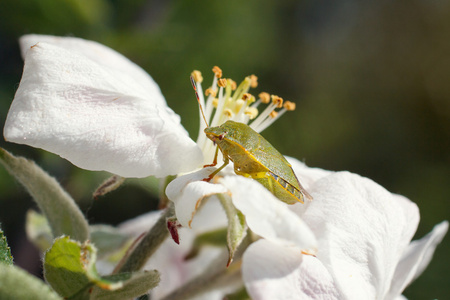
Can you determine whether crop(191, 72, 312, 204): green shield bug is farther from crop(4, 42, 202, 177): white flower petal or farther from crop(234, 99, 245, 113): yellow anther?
crop(234, 99, 245, 113): yellow anther

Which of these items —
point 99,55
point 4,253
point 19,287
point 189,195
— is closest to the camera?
point 19,287

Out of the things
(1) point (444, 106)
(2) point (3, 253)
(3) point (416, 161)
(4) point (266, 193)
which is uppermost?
(4) point (266, 193)

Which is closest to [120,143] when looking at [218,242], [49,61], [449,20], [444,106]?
[49,61]

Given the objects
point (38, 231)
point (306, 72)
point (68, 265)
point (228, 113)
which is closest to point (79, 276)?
point (68, 265)

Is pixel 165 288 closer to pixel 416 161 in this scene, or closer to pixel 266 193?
pixel 266 193

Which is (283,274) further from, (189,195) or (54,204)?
(54,204)

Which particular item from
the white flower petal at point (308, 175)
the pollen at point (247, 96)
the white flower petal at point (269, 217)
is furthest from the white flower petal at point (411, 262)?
the pollen at point (247, 96)

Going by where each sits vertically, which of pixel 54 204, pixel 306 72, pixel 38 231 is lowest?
pixel 38 231

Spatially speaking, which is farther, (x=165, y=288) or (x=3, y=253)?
(x=165, y=288)
